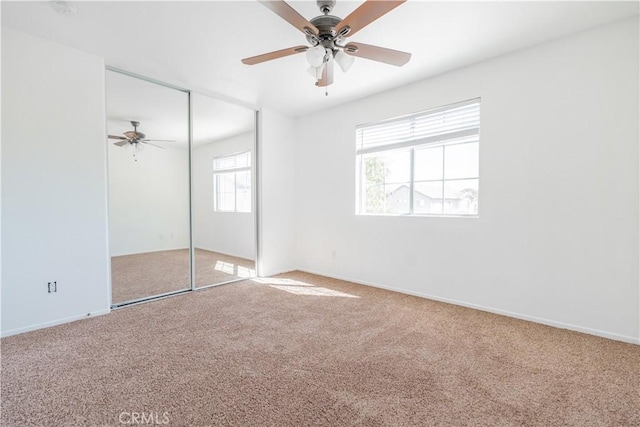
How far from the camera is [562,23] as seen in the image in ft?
7.88

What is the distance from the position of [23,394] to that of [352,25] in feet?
9.95

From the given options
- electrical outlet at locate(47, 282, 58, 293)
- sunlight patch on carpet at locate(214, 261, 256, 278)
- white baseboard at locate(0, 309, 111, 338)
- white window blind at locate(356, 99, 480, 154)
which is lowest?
white baseboard at locate(0, 309, 111, 338)

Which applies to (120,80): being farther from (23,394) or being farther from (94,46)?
(23,394)

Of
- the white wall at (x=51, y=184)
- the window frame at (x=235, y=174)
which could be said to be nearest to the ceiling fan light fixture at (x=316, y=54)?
the white wall at (x=51, y=184)

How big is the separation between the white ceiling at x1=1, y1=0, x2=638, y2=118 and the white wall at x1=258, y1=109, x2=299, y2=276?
137cm

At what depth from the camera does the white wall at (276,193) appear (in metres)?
4.58

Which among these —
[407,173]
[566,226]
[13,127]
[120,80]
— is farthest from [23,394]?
[566,226]

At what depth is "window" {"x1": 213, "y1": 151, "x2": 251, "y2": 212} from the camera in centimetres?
457

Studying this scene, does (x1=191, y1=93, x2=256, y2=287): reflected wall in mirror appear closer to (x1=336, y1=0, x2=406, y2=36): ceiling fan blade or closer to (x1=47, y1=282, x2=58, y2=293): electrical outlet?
(x1=47, y1=282, x2=58, y2=293): electrical outlet

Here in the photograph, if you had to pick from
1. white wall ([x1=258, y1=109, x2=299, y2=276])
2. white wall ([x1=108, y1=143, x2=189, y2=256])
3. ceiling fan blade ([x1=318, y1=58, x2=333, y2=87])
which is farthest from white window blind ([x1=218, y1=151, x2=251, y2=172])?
ceiling fan blade ([x1=318, y1=58, x2=333, y2=87])

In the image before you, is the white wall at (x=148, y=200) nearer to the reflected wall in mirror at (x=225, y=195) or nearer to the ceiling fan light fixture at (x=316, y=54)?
the reflected wall in mirror at (x=225, y=195)

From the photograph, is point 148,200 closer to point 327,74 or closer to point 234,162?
point 234,162

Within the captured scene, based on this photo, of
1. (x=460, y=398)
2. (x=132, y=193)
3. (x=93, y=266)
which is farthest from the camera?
(x=132, y=193)

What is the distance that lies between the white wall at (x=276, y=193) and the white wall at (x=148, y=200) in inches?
46.6
